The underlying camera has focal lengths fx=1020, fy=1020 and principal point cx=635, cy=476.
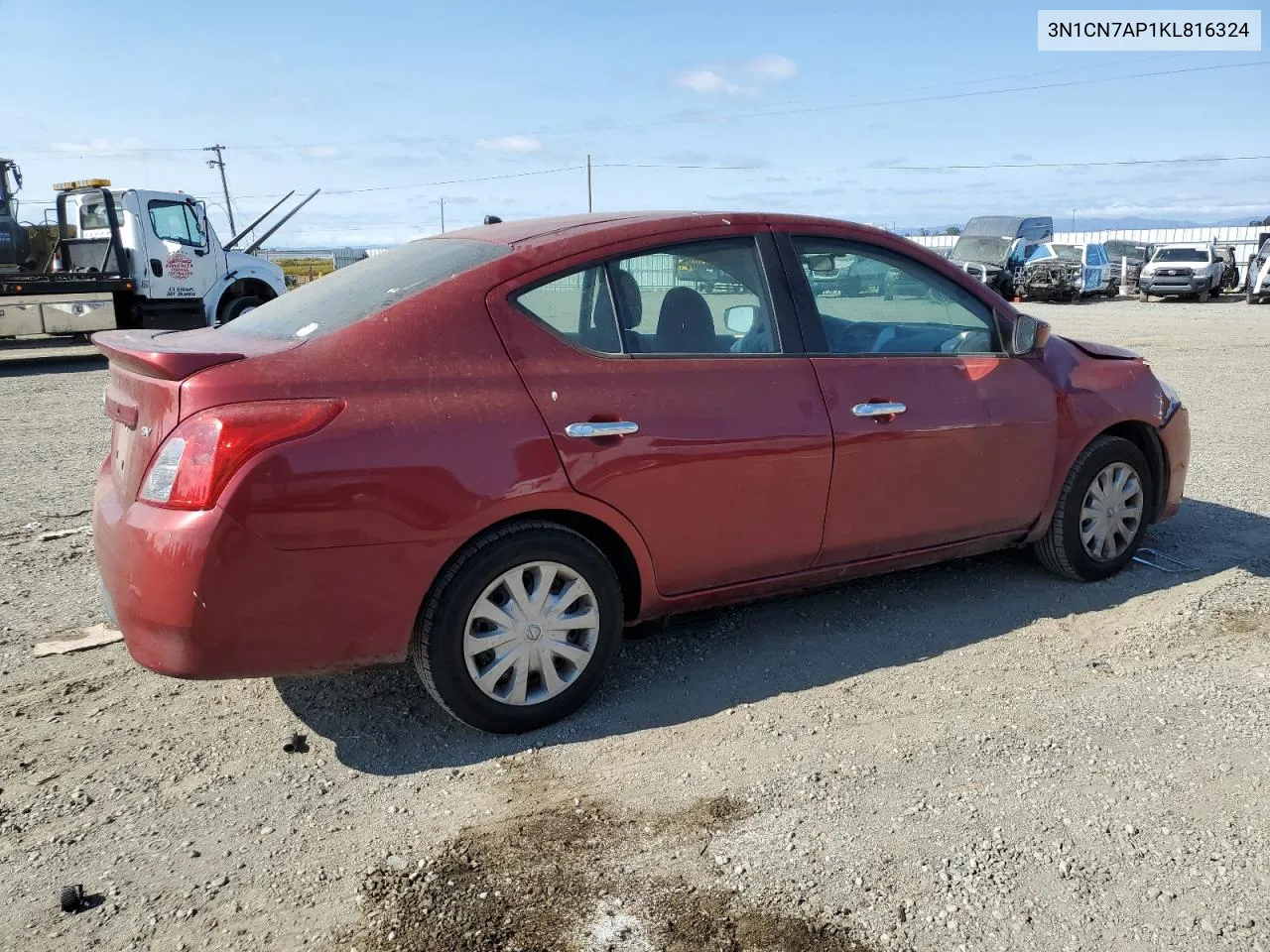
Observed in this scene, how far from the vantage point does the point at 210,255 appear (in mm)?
16969

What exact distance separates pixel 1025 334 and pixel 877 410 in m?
0.93

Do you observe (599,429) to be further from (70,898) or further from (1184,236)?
(1184,236)

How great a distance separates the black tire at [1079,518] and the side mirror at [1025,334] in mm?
611

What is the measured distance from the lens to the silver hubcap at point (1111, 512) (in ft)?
15.5

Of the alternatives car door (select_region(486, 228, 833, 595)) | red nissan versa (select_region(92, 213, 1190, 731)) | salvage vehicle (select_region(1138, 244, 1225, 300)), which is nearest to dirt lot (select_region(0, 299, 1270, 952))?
red nissan versa (select_region(92, 213, 1190, 731))

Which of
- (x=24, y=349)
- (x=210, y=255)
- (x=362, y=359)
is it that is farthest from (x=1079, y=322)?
(x=362, y=359)

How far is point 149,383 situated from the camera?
3109mm

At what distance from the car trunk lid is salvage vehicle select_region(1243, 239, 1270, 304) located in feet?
107

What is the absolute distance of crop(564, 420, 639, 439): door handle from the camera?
10.9 ft

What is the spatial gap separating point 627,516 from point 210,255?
15.7 m

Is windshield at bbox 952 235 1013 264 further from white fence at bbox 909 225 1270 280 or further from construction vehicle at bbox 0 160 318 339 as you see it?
construction vehicle at bbox 0 160 318 339

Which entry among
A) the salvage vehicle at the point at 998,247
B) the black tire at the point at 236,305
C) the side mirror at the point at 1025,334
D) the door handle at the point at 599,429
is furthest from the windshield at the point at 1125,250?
the door handle at the point at 599,429

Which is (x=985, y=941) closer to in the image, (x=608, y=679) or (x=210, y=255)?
(x=608, y=679)

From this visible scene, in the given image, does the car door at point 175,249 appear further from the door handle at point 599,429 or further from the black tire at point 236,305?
the door handle at point 599,429
